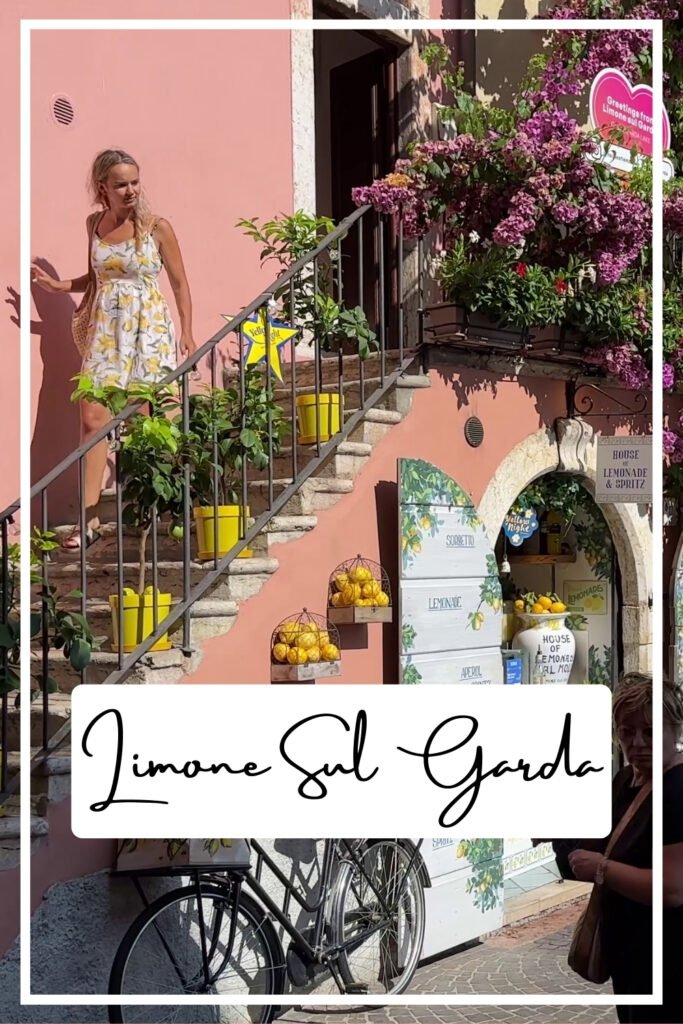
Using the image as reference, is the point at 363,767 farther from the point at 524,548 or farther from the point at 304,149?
the point at 304,149

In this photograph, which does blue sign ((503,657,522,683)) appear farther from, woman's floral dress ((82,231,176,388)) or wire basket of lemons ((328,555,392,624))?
woman's floral dress ((82,231,176,388))

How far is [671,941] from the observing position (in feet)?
8.68

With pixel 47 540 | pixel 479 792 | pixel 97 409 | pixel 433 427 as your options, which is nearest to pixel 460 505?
pixel 433 427

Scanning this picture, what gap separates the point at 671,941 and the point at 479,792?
22.4 inches

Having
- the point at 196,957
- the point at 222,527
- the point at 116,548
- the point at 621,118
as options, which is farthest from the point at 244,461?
the point at 621,118

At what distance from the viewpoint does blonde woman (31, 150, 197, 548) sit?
203 inches

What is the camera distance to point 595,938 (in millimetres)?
2670

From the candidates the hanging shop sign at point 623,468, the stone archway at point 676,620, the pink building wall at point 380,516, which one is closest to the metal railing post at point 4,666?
the pink building wall at point 380,516

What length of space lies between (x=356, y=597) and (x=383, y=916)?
4.43 ft

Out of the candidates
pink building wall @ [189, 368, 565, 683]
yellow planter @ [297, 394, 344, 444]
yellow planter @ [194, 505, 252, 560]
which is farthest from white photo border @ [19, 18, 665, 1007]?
yellow planter @ [297, 394, 344, 444]

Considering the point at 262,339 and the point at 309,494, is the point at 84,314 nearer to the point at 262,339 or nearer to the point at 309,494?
the point at 262,339

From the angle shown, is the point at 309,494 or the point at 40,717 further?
the point at 309,494

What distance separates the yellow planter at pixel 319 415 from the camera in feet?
15.8

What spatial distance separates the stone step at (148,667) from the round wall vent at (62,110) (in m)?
2.93
